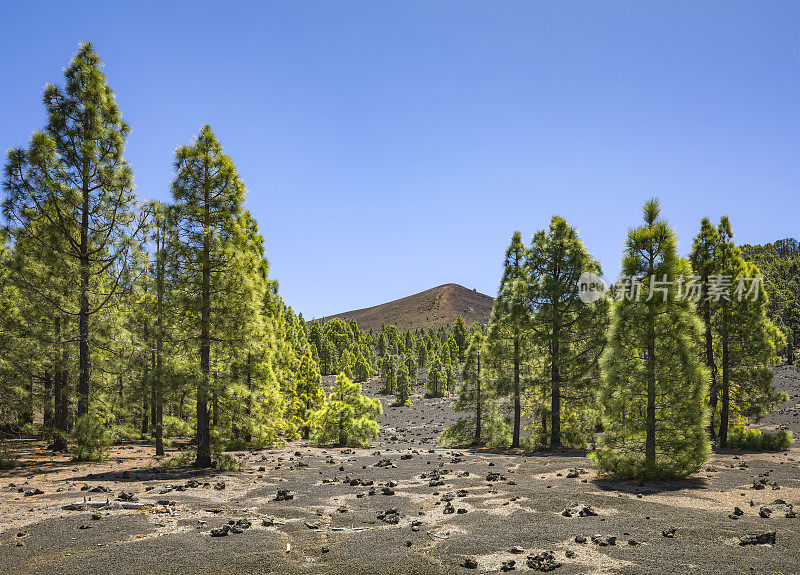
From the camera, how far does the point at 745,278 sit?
27.2 m

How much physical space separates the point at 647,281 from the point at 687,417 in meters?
5.00

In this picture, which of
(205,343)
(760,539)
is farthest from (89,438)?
(760,539)

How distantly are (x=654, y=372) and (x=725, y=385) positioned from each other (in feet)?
51.7

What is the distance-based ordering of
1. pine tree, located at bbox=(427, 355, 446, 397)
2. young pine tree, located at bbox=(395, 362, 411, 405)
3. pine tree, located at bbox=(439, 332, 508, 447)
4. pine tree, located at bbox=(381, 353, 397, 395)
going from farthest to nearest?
pine tree, located at bbox=(427, 355, 446, 397) < pine tree, located at bbox=(381, 353, 397, 395) < young pine tree, located at bbox=(395, 362, 411, 405) < pine tree, located at bbox=(439, 332, 508, 447)

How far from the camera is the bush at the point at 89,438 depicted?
749 inches

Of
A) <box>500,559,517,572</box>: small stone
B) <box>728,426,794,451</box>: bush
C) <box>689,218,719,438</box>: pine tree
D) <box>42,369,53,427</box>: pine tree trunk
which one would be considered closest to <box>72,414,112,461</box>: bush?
<box>42,369,53,427</box>: pine tree trunk

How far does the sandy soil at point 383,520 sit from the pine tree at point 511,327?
28.4 ft

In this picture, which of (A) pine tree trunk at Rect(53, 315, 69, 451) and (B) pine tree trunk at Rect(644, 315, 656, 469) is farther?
(A) pine tree trunk at Rect(53, 315, 69, 451)

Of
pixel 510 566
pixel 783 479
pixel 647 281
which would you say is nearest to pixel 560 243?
pixel 647 281

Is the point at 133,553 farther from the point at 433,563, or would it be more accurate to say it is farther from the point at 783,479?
the point at 783,479

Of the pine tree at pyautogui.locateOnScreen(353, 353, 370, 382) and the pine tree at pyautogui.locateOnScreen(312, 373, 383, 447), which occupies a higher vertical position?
the pine tree at pyautogui.locateOnScreen(312, 373, 383, 447)

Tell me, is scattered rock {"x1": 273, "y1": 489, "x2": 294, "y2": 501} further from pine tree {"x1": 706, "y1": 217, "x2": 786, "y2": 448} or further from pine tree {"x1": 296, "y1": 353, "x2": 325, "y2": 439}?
pine tree {"x1": 706, "y1": 217, "x2": 786, "y2": 448}

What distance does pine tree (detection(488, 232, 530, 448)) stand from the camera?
89.6ft

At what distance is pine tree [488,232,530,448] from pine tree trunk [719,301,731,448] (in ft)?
40.4
